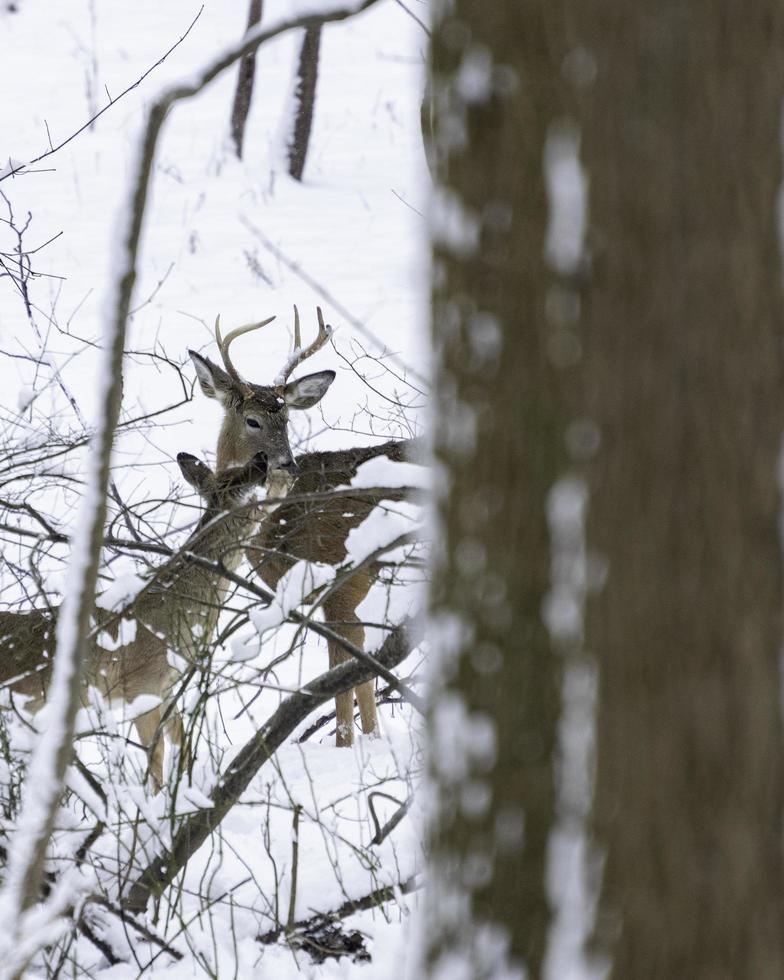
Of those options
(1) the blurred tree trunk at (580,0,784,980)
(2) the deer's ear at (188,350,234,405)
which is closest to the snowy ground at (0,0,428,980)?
(1) the blurred tree trunk at (580,0,784,980)

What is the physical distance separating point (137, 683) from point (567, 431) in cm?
425

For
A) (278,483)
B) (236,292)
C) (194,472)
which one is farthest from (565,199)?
(236,292)

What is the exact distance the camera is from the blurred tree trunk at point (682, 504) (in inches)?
52.2

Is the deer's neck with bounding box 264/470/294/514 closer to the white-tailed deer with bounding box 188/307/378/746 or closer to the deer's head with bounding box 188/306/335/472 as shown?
the white-tailed deer with bounding box 188/307/378/746

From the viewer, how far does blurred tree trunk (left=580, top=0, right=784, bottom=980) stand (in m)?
1.33

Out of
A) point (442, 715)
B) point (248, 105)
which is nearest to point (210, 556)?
point (442, 715)

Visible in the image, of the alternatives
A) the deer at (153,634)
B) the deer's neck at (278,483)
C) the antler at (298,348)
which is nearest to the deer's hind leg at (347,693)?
the deer's neck at (278,483)

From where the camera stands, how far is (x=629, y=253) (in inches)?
53.2

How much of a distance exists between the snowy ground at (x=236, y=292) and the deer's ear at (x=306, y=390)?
22 centimetres

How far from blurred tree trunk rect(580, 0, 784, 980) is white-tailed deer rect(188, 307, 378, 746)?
4.58 metres

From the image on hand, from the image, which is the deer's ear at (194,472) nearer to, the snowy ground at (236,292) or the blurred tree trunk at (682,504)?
the snowy ground at (236,292)

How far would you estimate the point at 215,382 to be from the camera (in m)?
7.59

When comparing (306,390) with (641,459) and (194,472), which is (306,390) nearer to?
(194,472)

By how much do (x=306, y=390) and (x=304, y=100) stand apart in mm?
12330
